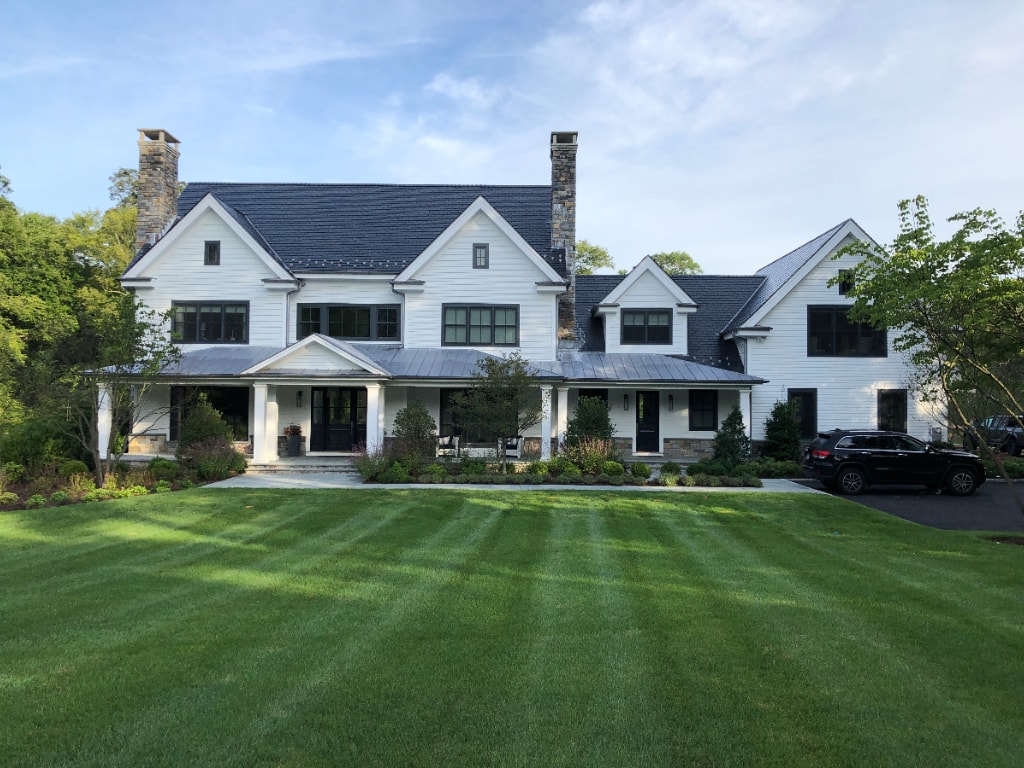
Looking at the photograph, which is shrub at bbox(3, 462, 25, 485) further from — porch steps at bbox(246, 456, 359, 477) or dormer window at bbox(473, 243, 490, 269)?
dormer window at bbox(473, 243, 490, 269)

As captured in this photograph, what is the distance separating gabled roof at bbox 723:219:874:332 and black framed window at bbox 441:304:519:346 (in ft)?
26.0

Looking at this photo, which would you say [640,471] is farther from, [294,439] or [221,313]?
[221,313]

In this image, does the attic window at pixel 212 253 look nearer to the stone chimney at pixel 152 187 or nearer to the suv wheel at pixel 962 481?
the stone chimney at pixel 152 187

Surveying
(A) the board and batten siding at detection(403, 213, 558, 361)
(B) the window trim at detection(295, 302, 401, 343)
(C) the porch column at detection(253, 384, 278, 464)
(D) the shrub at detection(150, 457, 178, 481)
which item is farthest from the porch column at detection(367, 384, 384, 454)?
(D) the shrub at detection(150, 457, 178, 481)

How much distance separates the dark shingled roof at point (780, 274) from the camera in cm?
2212

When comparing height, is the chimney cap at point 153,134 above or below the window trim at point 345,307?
above

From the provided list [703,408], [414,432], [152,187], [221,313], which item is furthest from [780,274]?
[152,187]

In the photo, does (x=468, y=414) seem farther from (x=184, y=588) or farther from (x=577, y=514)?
(x=184, y=588)

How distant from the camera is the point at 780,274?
24203mm

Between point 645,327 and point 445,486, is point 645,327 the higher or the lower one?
the higher one

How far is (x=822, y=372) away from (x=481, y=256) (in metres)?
12.3

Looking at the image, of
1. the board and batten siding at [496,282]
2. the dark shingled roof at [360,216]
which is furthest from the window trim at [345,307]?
the board and batten siding at [496,282]

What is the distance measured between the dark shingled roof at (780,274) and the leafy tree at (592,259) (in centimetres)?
2655

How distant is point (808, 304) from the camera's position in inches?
861
